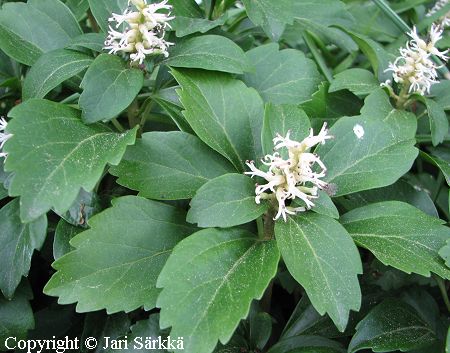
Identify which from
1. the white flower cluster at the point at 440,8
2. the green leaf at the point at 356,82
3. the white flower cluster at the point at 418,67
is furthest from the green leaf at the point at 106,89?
the white flower cluster at the point at 440,8

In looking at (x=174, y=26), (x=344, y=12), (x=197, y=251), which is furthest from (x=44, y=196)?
(x=344, y=12)

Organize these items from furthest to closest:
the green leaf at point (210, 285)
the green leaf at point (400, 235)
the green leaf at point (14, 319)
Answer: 1. the green leaf at point (14, 319)
2. the green leaf at point (400, 235)
3. the green leaf at point (210, 285)

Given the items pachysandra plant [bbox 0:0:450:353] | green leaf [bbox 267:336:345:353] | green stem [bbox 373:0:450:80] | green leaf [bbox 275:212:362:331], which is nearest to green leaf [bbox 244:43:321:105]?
pachysandra plant [bbox 0:0:450:353]

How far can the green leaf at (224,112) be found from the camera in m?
0.97

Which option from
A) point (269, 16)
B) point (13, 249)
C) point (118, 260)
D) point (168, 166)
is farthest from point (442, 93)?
point (13, 249)

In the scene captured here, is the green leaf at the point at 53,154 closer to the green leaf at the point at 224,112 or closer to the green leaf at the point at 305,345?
the green leaf at the point at 224,112

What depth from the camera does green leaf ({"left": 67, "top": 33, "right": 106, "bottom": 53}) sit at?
3.40 ft

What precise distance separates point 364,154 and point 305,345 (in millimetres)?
334

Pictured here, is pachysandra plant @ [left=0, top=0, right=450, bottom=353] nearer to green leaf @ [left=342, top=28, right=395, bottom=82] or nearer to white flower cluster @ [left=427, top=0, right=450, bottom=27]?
green leaf @ [left=342, top=28, right=395, bottom=82]

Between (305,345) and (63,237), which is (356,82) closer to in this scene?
(305,345)

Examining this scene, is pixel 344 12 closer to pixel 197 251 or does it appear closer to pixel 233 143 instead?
pixel 233 143

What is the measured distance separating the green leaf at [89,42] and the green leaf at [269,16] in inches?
11.2

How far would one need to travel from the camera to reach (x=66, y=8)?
3.62ft

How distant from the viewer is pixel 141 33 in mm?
978
